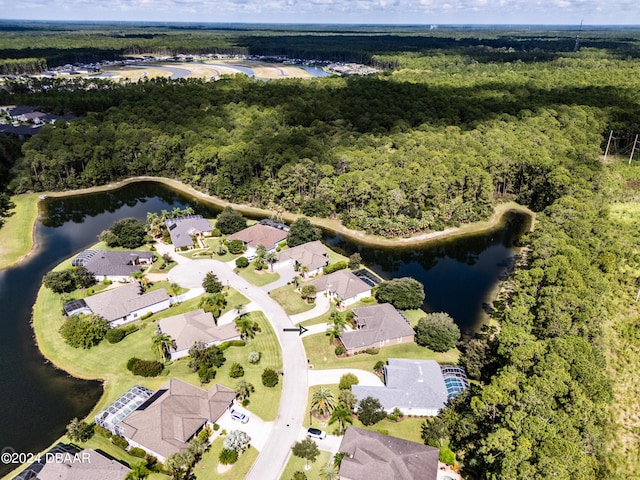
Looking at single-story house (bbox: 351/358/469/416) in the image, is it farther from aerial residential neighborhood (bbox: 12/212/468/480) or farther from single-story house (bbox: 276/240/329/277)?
single-story house (bbox: 276/240/329/277)

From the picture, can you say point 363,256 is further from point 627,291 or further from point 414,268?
point 627,291

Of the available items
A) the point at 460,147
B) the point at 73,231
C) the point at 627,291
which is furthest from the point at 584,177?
the point at 73,231

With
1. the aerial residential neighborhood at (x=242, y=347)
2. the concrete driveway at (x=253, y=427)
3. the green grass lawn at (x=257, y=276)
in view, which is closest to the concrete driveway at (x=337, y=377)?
the aerial residential neighborhood at (x=242, y=347)

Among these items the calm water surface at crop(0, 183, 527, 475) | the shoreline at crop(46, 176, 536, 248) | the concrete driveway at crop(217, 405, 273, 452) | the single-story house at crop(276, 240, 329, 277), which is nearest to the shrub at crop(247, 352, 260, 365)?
the concrete driveway at crop(217, 405, 273, 452)

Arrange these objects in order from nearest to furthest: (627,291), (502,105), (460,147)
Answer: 1. (627,291)
2. (460,147)
3. (502,105)

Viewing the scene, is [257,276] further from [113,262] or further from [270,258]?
[113,262]

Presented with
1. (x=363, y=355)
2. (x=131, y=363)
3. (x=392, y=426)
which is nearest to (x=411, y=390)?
(x=392, y=426)

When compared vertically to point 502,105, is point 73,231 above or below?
below
